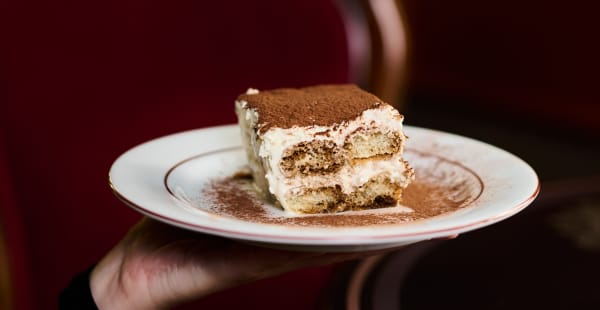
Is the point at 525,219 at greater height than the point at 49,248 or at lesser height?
greater

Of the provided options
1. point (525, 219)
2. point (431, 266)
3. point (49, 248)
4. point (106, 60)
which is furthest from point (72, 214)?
point (525, 219)

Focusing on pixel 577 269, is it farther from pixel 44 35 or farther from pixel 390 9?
pixel 44 35

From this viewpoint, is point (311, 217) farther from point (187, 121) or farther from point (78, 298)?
point (187, 121)

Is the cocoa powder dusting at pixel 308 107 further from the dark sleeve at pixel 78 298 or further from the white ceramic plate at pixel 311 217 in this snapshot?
the dark sleeve at pixel 78 298

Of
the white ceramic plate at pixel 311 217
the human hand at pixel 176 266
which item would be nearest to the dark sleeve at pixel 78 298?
the human hand at pixel 176 266

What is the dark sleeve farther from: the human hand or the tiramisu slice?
the tiramisu slice

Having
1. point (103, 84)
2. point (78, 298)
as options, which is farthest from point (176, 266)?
point (103, 84)
